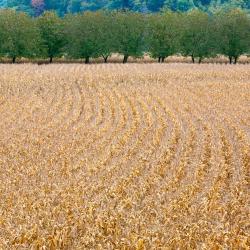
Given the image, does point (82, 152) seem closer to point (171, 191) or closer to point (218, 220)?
point (171, 191)

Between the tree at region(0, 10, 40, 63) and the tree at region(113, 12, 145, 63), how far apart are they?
13859mm

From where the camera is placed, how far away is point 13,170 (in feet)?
56.2

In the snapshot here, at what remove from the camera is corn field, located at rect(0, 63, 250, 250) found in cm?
1166

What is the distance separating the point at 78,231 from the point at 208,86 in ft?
99.5

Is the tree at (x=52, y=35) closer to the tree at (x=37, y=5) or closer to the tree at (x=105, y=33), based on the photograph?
the tree at (x=105, y=33)

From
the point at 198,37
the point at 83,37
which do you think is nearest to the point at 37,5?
the point at 83,37

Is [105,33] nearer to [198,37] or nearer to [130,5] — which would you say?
[198,37]

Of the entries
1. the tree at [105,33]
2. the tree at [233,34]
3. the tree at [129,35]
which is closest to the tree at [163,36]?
the tree at [129,35]

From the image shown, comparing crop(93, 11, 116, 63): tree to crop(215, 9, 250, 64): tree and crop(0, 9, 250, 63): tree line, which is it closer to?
crop(0, 9, 250, 63): tree line

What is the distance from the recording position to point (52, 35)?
79250 mm

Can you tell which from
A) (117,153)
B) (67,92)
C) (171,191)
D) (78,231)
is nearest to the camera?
(78,231)

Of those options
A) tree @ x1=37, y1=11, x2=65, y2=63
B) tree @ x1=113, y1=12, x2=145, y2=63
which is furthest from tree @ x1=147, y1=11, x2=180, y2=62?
tree @ x1=37, y1=11, x2=65, y2=63

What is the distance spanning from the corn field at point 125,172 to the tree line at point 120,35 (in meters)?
44.0

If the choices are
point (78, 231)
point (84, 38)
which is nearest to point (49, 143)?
point (78, 231)
